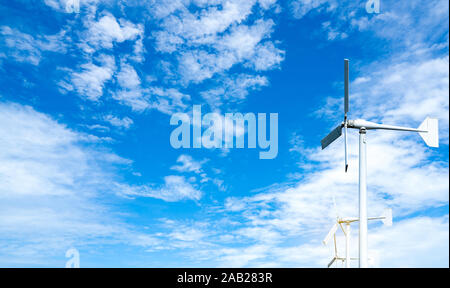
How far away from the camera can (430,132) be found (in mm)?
44562

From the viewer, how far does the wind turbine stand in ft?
123

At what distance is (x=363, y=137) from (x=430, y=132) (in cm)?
1072

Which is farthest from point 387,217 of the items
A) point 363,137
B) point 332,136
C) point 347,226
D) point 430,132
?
point 363,137

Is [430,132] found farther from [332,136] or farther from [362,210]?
[362,210]

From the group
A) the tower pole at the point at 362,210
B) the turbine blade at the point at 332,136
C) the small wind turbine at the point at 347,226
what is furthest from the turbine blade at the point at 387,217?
the tower pole at the point at 362,210

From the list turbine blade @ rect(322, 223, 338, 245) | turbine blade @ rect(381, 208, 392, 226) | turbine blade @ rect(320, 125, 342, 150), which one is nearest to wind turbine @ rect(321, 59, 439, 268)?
turbine blade @ rect(320, 125, 342, 150)

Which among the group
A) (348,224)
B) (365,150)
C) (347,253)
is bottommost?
(347,253)

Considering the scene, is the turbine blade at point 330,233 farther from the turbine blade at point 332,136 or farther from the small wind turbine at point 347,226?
the turbine blade at point 332,136

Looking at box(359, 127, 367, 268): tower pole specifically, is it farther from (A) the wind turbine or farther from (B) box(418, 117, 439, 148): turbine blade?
(B) box(418, 117, 439, 148): turbine blade
